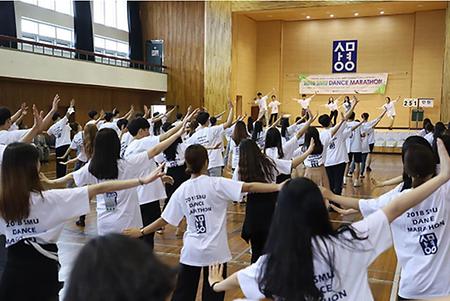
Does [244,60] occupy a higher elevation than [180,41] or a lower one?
lower

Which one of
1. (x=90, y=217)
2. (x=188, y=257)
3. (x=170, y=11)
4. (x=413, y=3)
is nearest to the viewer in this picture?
(x=188, y=257)

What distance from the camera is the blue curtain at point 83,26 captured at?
16766 millimetres

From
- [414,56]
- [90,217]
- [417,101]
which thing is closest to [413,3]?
[414,56]

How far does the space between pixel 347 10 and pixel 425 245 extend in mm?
18191

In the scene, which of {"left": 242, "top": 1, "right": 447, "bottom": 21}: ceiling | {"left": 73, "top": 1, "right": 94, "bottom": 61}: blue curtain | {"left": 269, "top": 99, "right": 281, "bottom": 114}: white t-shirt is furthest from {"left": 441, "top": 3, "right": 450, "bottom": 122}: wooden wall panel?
{"left": 73, "top": 1, "right": 94, "bottom": 61}: blue curtain

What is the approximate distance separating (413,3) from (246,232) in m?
17.0

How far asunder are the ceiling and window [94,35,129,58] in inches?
216

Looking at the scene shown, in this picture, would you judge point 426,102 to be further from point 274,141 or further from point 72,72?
point 274,141

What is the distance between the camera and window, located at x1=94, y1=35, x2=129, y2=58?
726 inches

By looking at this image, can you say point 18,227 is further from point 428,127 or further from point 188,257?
point 428,127

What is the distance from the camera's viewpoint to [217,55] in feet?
63.0

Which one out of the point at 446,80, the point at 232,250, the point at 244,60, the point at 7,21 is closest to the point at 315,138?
the point at 232,250

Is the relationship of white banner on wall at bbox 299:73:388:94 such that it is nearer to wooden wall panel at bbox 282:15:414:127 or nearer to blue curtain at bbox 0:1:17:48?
wooden wall panel at bbox 282:15:414:127

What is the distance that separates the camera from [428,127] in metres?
9.76
